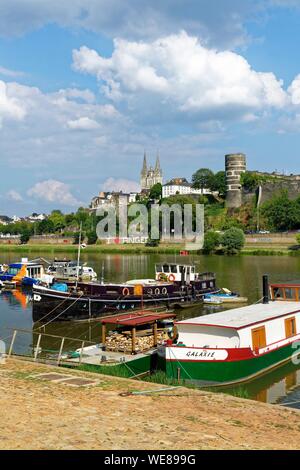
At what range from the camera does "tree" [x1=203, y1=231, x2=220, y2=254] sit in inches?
4518

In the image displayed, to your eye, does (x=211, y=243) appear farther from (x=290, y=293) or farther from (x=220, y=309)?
(x=290, y=293)

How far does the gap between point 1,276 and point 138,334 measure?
138ft

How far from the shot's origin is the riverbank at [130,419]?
1118 cm

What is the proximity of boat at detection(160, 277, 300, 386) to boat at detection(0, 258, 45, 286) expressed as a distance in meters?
38.8

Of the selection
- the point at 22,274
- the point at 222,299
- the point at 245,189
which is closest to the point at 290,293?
the point at 222,299

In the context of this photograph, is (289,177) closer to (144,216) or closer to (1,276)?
(144,216)

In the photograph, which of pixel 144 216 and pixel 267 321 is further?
pixel 144 216

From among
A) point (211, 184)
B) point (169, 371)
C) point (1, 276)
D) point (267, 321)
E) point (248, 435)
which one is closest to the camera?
point (248, 435)

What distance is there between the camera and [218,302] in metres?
46.2

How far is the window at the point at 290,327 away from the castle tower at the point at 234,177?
134m

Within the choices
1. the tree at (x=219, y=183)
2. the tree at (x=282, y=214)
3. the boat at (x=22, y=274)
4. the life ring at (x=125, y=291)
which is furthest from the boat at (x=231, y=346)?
the tree at (x=219, y=183)

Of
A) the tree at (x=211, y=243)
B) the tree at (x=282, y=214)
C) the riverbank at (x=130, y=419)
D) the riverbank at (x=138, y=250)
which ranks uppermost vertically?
the tree at (x=282, y=214)

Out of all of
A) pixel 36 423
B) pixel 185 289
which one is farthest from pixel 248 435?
pixel 185 289

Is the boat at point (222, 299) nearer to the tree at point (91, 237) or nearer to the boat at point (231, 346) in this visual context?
the boat at point (231, 346)
